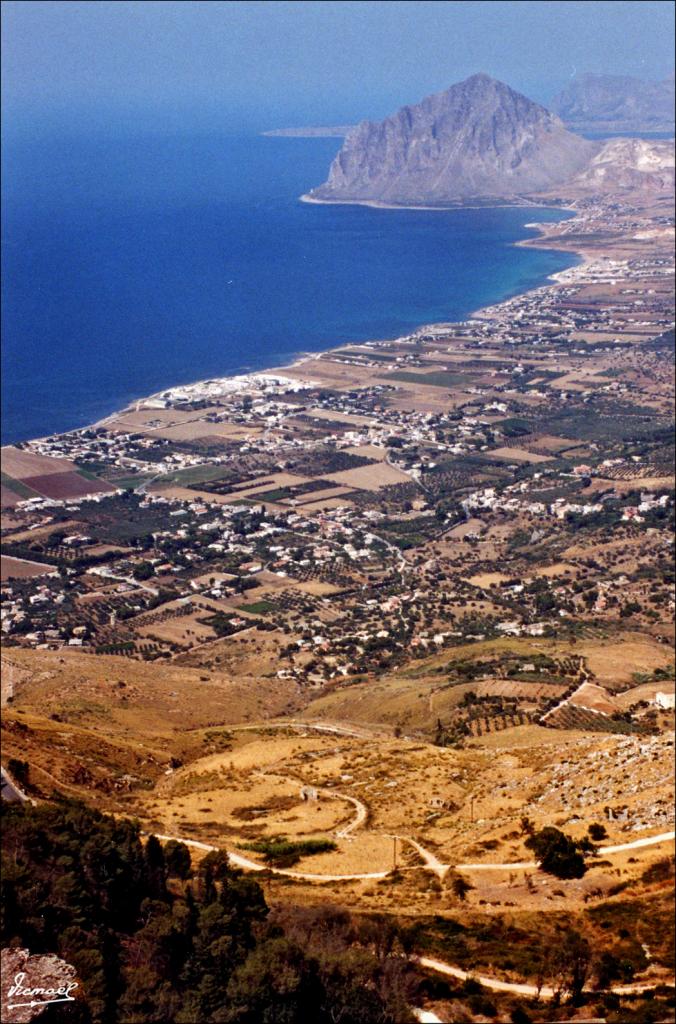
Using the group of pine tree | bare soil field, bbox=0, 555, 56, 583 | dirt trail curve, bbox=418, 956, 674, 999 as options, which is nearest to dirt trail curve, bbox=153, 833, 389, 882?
the group of pine tree

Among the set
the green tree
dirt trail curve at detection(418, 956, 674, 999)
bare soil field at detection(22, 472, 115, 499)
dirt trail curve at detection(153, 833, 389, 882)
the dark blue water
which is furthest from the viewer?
the dark blue water

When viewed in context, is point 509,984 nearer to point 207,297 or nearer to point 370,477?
point 370,477

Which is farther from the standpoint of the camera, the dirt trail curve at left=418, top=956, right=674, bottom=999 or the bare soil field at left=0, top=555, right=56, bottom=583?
the bare soil field at left=0, top=555, right=56, bottom=583

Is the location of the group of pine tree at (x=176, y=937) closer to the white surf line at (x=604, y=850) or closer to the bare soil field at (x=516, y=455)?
the white surf line at (x=604, y=850)

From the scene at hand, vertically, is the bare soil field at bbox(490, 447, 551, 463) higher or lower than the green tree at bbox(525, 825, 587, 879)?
higher

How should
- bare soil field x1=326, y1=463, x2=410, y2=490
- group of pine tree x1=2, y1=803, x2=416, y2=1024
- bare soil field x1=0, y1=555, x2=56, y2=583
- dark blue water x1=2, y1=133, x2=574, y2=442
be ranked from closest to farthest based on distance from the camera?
group of pine tree x1=2, y1=803, x2=416, y2=1024 → bare soil field x1=0, y1=555, x2=56, y2=583 → bare soil field x1=326, y1=463, x2=410, y2=490 → dark blue water x1=2, y1=133, x2=574, y2=442

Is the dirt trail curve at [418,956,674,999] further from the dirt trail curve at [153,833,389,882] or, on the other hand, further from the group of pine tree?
the dirt trail curve at [153,833,389,882]

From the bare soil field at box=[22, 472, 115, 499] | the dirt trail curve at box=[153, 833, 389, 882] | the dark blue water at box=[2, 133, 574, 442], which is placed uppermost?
the dark blue water at box=[2, 133, 574, 442]

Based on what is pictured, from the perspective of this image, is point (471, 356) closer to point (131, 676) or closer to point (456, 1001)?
point (131, 676)
